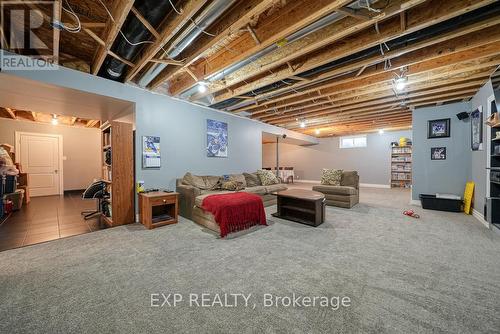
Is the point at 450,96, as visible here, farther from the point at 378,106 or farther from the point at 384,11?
the point at 384,11

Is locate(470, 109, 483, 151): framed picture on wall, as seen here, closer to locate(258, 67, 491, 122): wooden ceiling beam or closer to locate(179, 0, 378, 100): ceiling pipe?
locate(258, 67, 491, 122): wooden ceiling beam

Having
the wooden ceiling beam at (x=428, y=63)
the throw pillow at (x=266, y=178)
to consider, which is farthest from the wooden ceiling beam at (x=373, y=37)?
the throw pillow at (x=266, y=178)

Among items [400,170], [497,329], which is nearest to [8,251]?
[497,329]

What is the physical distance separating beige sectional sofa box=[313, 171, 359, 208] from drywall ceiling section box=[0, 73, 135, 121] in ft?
16.6

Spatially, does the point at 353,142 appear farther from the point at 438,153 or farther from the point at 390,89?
the point at 390,89

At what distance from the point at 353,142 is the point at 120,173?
10.3 metres

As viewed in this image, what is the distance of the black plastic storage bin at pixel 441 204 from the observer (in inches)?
177

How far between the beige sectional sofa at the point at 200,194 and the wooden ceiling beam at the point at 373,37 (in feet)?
7.05

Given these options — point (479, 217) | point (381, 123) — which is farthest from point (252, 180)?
point (381, 123)

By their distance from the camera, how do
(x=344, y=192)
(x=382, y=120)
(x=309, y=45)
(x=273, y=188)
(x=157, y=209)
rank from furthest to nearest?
(x=382, y=120), (x=273, y=188), (x=344, y=192), (x=157, y=209), (x=309, y=45)

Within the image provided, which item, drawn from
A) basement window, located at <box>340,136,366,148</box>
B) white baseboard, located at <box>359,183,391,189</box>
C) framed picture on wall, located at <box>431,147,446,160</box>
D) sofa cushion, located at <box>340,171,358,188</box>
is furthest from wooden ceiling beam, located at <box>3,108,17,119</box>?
white baseboard, located at <box>359,183,391,189</box>

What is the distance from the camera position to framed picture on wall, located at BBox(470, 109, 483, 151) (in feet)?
13.2

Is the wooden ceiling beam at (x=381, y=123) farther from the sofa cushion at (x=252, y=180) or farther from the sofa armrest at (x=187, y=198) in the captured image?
the sofa armrest at (x=187, y=198)

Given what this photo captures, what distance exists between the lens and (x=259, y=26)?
2482 mm
